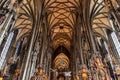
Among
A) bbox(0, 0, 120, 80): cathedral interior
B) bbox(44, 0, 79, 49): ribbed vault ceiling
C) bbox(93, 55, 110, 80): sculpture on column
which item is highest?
bbox(44, 0, 79, 49): ribbed vault ceiling

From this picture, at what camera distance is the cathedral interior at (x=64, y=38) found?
1391 centimetres

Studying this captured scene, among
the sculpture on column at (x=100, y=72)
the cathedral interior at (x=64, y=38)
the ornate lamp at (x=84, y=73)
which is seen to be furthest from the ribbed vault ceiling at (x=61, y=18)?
the sculpture on column at (x=100, y=72)

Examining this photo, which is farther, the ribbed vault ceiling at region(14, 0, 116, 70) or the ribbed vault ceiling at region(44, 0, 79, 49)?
the ribbed vault ceiling at region(44, 0, 79, 49)

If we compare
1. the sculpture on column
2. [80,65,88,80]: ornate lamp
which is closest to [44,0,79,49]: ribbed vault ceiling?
[80,65,88,80]: ornate lamp

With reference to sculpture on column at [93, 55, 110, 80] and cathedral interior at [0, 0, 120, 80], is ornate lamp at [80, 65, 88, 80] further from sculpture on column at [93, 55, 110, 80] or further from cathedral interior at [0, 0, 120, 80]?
sculpture on column at [93, 55, 110, 80]

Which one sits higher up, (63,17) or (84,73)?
(63,17)

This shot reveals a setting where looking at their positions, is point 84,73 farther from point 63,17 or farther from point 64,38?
point 64,38

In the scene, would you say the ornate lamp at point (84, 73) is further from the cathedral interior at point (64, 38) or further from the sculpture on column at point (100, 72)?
the sculpture on column at point (100, 72)

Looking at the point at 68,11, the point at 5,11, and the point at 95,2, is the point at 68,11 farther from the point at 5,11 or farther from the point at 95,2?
the point at 5,11

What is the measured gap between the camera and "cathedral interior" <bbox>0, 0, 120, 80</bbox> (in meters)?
13.9

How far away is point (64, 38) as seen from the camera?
30.0m

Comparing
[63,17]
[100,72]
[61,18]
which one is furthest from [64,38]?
[100,72]

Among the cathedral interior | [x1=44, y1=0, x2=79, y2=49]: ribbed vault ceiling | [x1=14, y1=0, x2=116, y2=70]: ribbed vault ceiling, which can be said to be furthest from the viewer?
[x1=44, y1=0, x2=79, y2=49]: ribbed vault ceiling

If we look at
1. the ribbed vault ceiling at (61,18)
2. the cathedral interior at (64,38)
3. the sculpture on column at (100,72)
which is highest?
the ribbed vault ceiling at (61,18)
